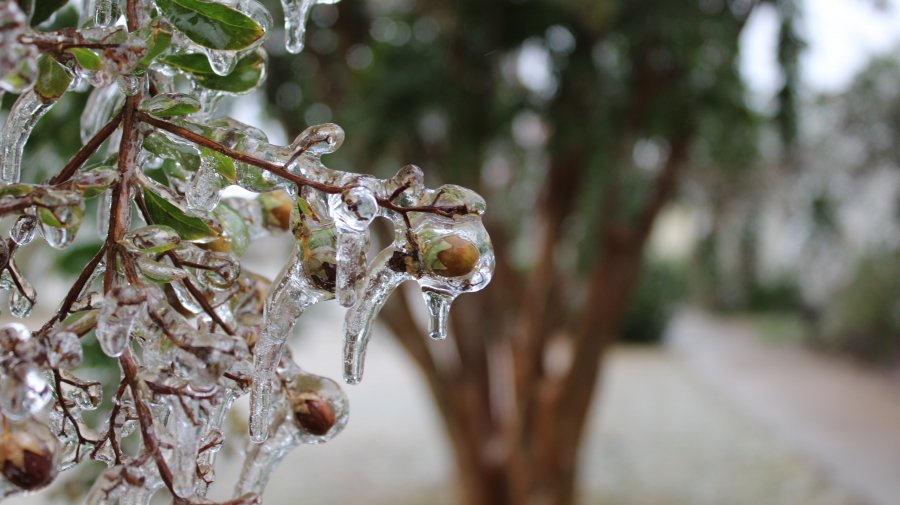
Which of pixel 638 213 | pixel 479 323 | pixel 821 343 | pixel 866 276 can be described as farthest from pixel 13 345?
pixel 821 343

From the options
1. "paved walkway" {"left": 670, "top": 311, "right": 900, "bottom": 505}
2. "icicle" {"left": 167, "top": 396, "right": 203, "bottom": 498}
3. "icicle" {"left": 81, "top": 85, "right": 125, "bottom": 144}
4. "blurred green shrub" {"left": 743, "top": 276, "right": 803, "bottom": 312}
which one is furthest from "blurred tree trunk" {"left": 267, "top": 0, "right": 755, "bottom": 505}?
"blurred green shrub" {"left": 743, "top": 276, "right": 803, "bottom": 312}

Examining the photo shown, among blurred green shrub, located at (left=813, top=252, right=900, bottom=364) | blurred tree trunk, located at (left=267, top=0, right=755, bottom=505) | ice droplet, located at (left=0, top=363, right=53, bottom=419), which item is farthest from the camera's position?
blurred green shrub, located at (left=813, top=252, right=900, bottom=364)

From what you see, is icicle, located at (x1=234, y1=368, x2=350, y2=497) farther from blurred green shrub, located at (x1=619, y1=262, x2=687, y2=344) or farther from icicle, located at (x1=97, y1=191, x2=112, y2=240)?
blurred green shrub, located at (x1=619, y1=262, x2=687, y2=344)

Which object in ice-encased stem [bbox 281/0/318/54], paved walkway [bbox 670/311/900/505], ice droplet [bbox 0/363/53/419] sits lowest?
paved walkway [bbox 670/311/900/505]

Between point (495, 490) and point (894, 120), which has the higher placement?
point (894, 120)

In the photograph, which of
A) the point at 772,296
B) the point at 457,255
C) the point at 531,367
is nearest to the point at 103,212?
the point at 457,255

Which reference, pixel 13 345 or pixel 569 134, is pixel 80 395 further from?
pixel 569 134
